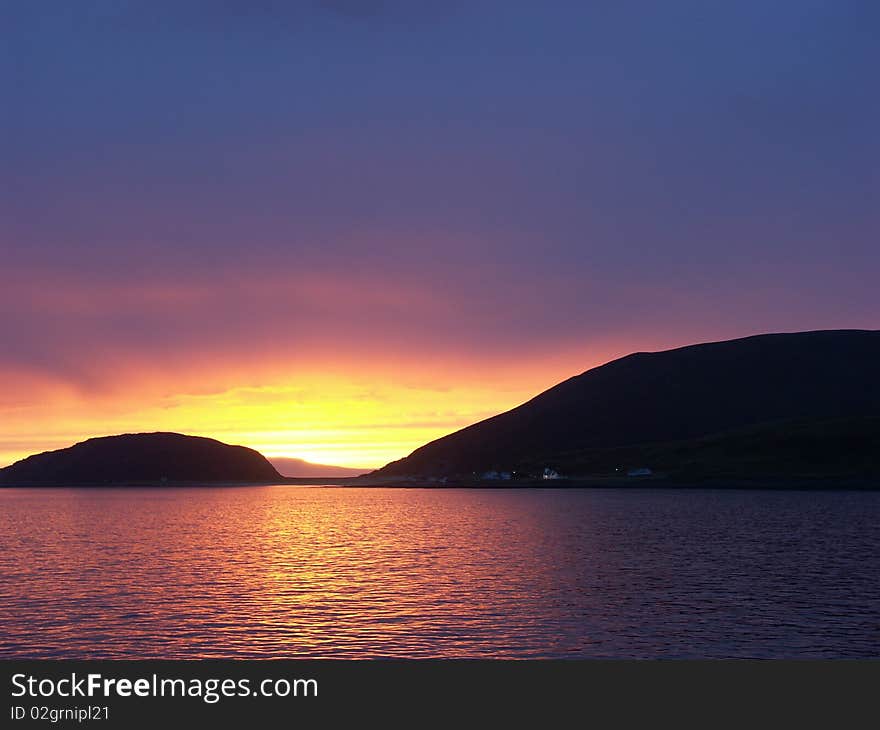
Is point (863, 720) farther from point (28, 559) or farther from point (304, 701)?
point (28, 559)

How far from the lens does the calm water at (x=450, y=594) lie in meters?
44.8

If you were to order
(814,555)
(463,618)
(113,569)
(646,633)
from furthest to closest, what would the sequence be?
1. (814,555)
2. (113,569)
3. (463,618)
4. (646,633)

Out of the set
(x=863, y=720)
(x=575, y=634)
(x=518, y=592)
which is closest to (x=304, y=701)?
(x=863, y=720)

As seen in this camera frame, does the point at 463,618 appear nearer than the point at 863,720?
No

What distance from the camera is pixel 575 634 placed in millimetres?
47188

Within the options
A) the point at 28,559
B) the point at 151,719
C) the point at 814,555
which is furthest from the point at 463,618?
the point at 28,559

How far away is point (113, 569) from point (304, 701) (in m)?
58.9

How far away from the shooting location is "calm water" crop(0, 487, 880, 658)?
44.8 m

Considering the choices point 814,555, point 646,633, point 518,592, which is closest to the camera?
point 646,633

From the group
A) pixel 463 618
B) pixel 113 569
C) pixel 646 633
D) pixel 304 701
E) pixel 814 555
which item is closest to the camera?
pixel 304 701

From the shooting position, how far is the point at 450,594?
62.0 m

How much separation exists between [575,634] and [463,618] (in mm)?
7475

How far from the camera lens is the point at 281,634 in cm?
4769

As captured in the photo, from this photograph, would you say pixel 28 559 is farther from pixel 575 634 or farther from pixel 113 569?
pixel 575 634
